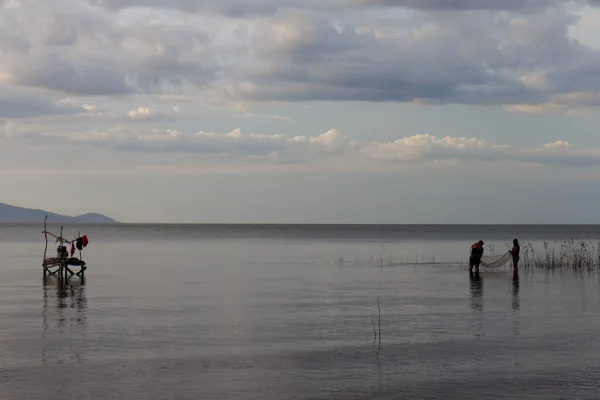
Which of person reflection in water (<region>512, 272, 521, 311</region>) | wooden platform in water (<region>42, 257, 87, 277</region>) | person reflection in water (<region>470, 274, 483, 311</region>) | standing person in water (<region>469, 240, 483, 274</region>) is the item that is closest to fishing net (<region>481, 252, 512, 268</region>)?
standing person in water (<region>469, 240, 483, 274</region>)

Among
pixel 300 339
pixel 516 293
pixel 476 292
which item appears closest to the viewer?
pixel 300 339

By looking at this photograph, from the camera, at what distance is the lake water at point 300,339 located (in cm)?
1833

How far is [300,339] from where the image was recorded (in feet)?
81.3

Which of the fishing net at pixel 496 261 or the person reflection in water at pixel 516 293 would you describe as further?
the fishing net at pixel 496 261

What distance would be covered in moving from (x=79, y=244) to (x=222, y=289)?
13349 mm

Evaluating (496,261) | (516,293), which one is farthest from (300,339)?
(496,261)

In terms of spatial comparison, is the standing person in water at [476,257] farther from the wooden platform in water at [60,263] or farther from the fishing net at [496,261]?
the wooden platform in water at [60,263]

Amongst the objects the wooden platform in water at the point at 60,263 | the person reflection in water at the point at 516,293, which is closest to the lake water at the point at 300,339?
the person reflection in water at the point at 516,293

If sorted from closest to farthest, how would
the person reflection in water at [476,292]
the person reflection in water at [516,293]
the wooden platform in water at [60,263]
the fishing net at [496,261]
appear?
the person reflection in water at [516,293] < the person reflection in water at [476,292] < the wooden platform in water at [60,263] < the fishing net at [496,261]

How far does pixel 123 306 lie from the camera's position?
33.9m

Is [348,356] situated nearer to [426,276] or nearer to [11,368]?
[11,368]

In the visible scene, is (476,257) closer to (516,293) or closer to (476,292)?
(476,292)

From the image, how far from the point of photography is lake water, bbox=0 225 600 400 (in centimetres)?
1833

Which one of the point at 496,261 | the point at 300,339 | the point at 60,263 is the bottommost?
the point at 300,339
